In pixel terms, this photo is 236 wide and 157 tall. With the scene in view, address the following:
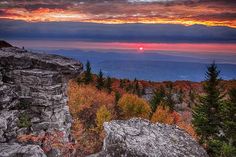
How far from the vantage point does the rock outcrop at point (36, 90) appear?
3938 cm

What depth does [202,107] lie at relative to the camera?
54.8 m

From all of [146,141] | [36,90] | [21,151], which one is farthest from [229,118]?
[21,151]

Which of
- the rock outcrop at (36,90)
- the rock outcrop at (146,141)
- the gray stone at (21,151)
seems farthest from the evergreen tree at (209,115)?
the gray stone at (21,151)

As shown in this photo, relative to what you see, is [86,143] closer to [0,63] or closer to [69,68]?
[69,68]

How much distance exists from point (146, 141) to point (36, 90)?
23196 mm

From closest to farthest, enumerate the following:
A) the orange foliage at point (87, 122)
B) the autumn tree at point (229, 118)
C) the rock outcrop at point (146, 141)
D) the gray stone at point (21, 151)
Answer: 1. the rock outcrop at point (146, 141)
2. the gray stone at point (21, 151)
3. the orange foliage at point (87, 122)
4. the autumn tree at point (229, 118)

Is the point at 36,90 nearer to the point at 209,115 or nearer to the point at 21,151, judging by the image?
the point at 21,151

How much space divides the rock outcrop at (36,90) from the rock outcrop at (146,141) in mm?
19010

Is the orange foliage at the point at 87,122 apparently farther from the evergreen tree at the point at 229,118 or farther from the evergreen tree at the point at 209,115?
the evergreen tree at the point at 229,118

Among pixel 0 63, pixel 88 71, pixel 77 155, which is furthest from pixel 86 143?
pixel 88 71

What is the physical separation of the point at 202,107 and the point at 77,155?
2177cm

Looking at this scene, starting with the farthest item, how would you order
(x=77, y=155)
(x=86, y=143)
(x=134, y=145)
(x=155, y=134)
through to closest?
(x=86, y=143), (x=77, y=155), (x=155, y=134), (x=134, y=145)

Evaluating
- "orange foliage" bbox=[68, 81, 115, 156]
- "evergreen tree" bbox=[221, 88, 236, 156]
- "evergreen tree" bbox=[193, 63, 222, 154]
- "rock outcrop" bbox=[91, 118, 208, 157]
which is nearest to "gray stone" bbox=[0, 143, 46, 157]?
"rock outcrop" bbox=[91, 118, 208, 157]

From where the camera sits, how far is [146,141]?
21.6 metres
